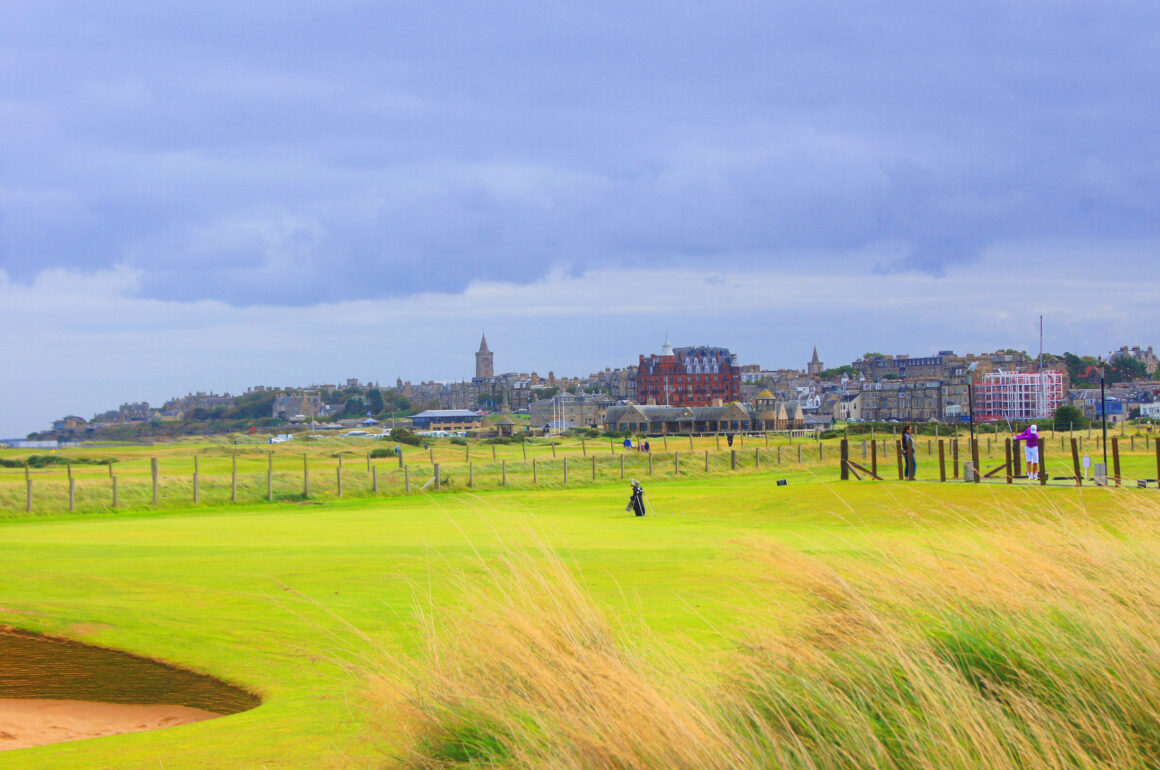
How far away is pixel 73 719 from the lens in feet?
32.7

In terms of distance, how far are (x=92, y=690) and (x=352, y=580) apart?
4780 mm

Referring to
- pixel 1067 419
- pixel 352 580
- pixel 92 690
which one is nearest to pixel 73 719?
pixel 92 690

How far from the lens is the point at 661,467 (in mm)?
60094

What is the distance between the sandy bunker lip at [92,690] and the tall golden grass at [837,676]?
12.4ft

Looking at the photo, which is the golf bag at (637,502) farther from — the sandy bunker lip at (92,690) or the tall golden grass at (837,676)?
the tall golden grass at (837,676)

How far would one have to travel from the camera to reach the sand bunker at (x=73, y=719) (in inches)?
369

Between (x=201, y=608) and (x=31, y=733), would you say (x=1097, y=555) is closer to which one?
(x=31, y=733)

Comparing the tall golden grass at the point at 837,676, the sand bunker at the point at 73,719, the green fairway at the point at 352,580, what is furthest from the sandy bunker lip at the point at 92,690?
the tall golden grass at the point at 837,676

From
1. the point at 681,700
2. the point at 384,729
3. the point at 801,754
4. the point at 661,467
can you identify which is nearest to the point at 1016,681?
the point at 801,754

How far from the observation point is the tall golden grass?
4.91m

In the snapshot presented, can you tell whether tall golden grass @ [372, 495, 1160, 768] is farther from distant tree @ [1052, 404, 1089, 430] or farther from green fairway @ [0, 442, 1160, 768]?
distant tree @ [1052, 404, 1089, 430]

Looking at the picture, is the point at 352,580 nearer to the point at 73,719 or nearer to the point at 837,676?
the point at 73,719

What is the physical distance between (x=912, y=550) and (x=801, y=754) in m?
2.99

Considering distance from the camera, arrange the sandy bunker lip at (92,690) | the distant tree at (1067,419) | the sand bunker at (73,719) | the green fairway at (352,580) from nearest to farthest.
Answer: the green fairway at (352,580) → the sand bunker at (73,719) → the sandy bunker lip at (92,690) → the distant tree at (1067,419)
